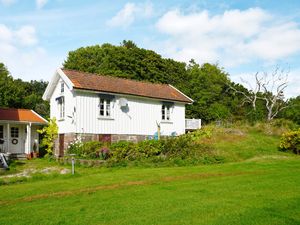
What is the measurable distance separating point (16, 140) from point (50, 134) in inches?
98.4

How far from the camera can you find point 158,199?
8633mm

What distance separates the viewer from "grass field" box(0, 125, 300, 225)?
22.4 ft

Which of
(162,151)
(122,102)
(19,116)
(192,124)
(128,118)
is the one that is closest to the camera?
(162,151)

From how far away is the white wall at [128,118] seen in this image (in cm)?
2383

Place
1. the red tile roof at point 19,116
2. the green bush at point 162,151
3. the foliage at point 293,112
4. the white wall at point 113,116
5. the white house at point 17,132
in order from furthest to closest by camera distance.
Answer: the foliage at point 293,112, the red tile roof at point 19,116, the white house at point 17,132, the white wall at point 113,116, the green bush at point 162,151

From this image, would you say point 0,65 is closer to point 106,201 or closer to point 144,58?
point 144,58

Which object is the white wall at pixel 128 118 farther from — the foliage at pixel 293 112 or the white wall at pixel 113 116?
the foliage at pixel 293 112

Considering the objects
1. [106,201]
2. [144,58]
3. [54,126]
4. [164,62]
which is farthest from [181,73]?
[106,201]

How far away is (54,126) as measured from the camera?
84.6 feet

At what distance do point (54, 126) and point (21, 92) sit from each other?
52.4 feet

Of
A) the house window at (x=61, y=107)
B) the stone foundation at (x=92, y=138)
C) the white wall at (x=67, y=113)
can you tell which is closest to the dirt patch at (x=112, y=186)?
the stone foundation at (x=92, y=138)

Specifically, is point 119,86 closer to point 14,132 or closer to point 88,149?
point 88,149

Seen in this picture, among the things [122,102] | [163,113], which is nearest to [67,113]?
[122,102]

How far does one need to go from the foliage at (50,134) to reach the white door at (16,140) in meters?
1.55
